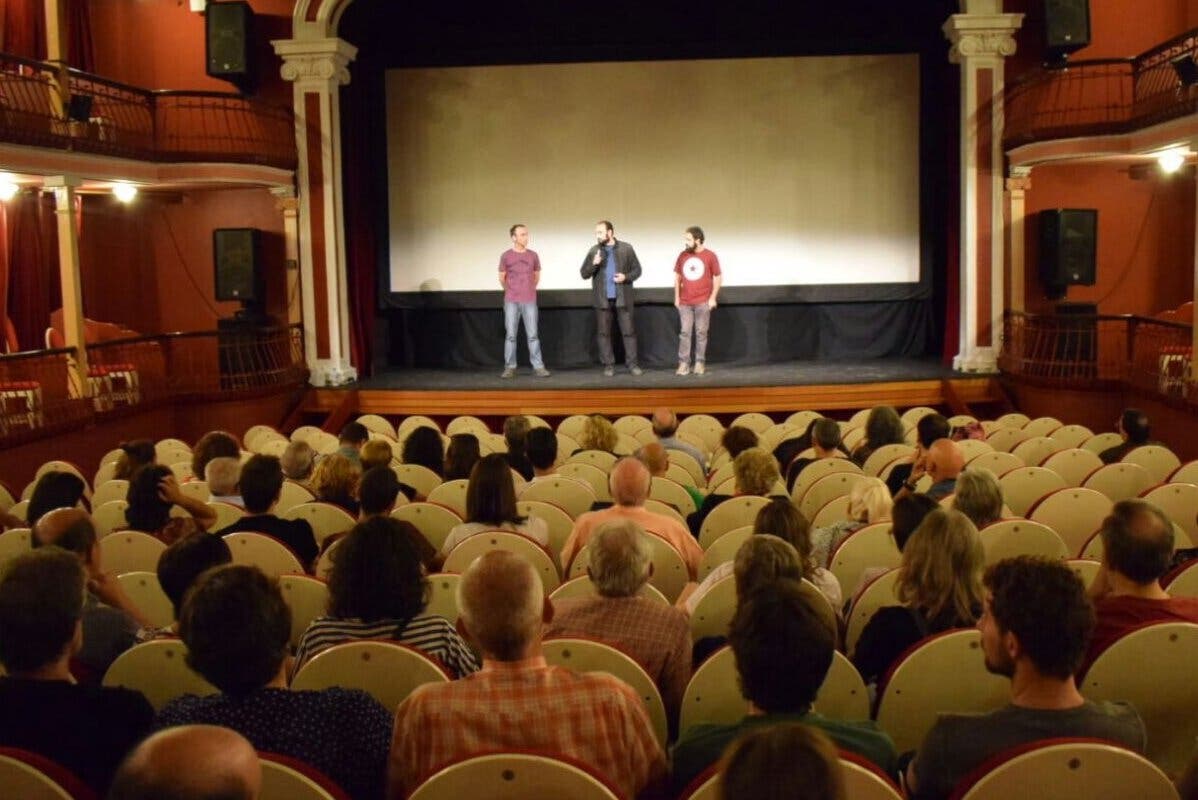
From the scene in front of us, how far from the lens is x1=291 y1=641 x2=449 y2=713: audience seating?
2818mm

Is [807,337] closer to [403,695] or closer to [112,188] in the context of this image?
[112,188]

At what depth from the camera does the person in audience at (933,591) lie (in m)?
3.27

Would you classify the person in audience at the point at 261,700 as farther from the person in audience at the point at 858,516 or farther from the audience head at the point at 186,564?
the person in audience at the point at 858,516

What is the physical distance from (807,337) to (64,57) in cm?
793

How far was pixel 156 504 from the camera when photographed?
192 inches

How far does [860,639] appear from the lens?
335cm

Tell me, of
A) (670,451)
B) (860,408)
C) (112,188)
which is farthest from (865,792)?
(112,188)

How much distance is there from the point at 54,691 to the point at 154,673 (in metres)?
0.52

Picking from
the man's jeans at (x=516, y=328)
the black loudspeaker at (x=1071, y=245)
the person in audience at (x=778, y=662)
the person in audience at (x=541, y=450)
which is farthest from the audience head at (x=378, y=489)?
the black loudspeaker at (x=1071, y=245)

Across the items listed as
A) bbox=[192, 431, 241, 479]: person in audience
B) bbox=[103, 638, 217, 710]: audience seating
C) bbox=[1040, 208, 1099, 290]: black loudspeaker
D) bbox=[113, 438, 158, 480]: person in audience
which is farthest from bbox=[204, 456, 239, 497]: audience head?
bbox=[1040, 208, 1099, 290]: black loudspeaker

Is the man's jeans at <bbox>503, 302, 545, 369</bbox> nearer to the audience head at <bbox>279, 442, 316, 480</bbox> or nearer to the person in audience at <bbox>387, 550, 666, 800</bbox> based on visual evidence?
the audience head at <bbox>279, 442, 316, 480</bbox>

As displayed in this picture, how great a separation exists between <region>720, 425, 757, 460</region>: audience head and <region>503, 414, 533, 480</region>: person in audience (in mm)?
1146

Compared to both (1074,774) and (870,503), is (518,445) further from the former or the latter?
(1074,774)

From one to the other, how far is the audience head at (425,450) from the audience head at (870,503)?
282 cm
